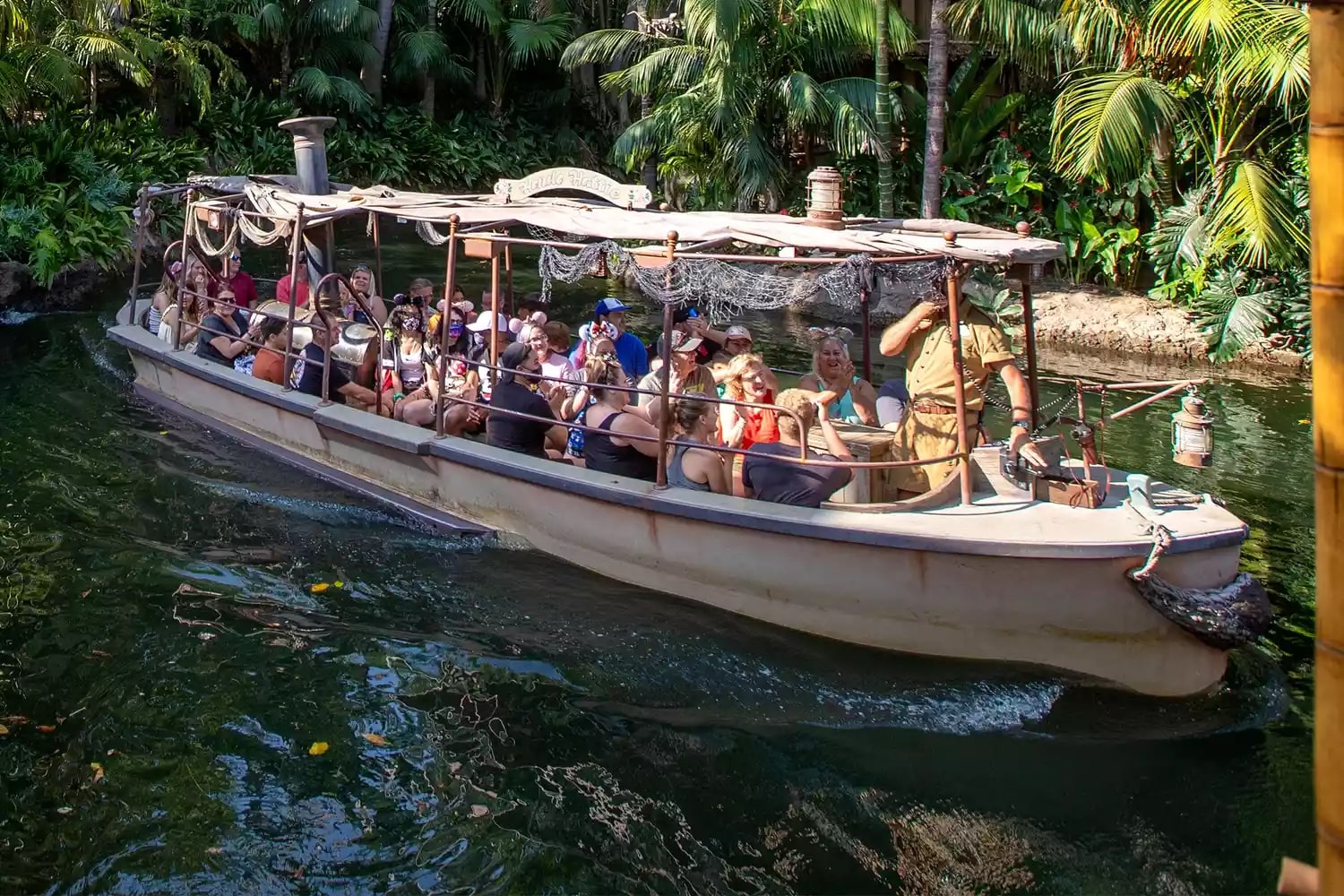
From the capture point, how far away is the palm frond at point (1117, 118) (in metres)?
14.0

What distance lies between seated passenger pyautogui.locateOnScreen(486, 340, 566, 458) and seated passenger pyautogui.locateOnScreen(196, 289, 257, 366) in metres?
3.29

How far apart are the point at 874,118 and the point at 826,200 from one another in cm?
965

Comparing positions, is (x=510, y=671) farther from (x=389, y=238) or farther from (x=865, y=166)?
(x=389, y=238)

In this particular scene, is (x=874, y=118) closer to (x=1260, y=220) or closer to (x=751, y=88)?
(x=751, y=88)

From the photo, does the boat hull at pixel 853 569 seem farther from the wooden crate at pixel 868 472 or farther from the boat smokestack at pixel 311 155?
the boat smokestack at pixel 311 155

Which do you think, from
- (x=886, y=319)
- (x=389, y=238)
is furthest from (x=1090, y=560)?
(x=389, y=238)

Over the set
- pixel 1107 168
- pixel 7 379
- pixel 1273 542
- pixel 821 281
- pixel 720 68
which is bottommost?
pixel 1273 542

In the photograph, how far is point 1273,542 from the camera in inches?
370

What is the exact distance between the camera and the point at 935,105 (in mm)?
15914

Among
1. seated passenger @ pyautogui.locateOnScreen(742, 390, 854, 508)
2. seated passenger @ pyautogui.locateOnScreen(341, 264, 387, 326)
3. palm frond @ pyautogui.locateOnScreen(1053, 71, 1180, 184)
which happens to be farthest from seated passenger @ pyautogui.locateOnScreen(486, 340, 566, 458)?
palm frond @ pyautogui.locateOnScreen(1053, 71, 1180, 184)

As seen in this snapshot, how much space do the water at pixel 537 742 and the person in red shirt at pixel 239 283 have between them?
351 cm

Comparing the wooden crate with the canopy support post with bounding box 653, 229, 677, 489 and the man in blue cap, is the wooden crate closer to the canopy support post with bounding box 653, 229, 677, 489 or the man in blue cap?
the canopy support post with bounding box 653, 229, 677, 489

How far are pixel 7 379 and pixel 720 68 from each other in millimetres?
9337

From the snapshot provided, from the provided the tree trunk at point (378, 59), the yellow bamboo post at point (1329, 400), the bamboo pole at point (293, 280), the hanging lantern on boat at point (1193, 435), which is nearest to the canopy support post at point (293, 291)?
the bamboo pole at point (293, 280)
